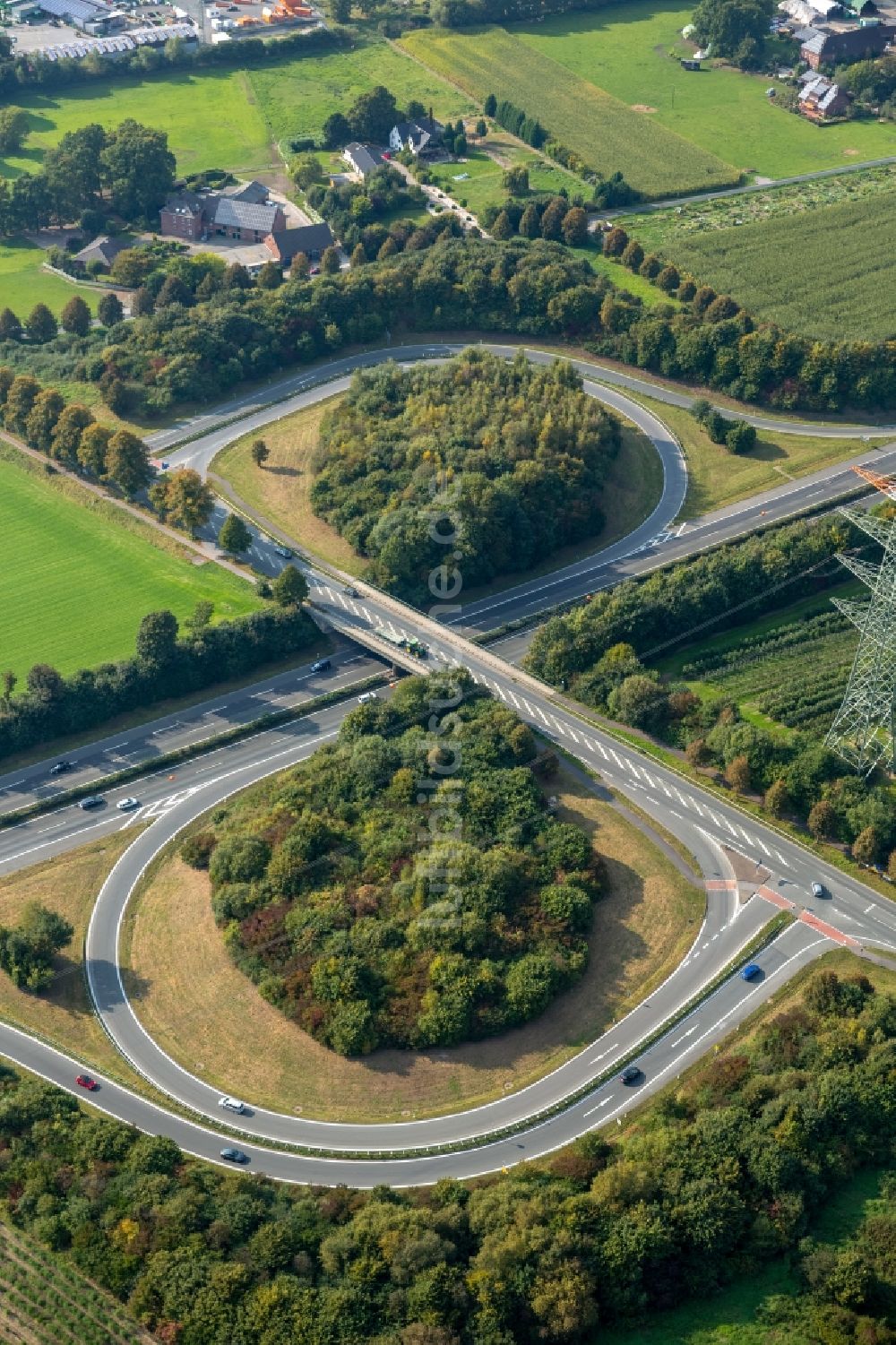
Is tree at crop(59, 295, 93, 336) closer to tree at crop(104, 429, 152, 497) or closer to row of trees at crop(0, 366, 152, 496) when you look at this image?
row of trees at crop(0, 366, 152, 496)

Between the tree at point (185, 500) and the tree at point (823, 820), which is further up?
the tree at point (185, 500)

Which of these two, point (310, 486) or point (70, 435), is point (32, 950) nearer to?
point (310, 486)

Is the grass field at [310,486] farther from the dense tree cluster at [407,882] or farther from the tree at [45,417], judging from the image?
the dense tree cluster at [407,882]

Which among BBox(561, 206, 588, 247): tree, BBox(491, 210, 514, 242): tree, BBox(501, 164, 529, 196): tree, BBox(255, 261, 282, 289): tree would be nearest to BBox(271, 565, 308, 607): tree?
BBox(255, 261, 282, 289): tree

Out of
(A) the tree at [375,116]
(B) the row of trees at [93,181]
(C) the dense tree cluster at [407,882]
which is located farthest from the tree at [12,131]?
(C) the dense tree cluster at [407,882]

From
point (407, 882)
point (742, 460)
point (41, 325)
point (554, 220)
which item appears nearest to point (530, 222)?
point (554, 220)
